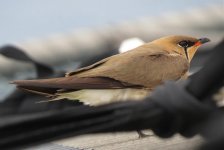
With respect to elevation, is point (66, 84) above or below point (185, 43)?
below

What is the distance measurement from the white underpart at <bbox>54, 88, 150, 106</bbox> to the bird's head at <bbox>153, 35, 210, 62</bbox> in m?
0.35

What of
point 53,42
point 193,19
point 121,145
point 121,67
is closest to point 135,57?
point 121,67

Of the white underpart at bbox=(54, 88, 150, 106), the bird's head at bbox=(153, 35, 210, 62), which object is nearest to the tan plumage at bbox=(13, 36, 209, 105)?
the white underpart at bbox=(54, 88, 150, 106)

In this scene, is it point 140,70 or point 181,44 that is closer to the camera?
point 140,70

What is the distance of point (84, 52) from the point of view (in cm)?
237

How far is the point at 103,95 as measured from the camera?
1.69m

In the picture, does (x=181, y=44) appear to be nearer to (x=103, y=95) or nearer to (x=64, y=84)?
(x=103, y=95)

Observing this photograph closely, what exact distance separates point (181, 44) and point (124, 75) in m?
0.44

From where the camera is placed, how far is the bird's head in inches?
82.3

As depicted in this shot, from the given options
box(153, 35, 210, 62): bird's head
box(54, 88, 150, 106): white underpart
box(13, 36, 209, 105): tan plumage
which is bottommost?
box(54, 88, 150, 106): white underpart

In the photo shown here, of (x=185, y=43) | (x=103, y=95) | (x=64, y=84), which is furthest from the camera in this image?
(x=185, y=43)

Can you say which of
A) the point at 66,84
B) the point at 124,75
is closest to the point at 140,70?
the point at 124,75

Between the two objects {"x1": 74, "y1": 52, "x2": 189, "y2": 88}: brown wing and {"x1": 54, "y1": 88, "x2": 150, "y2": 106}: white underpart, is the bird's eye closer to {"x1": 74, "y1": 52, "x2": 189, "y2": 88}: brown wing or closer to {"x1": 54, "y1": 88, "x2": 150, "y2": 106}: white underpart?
{"x1": 74, "y1": 52, "x2": 189, "y2": 88}: brown wing

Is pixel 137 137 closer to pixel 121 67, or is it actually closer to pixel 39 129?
pixel 39 129
